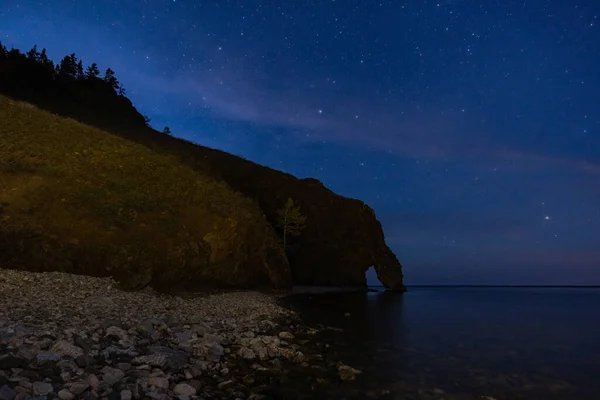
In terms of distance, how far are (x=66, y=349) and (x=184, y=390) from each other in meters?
3.00

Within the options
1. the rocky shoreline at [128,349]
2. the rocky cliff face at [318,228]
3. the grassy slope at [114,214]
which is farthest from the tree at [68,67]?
the rocky shoreline at [128,349]

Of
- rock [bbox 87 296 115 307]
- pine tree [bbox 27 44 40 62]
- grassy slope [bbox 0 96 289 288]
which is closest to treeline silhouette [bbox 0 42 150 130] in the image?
pine tree [bbox 27 44 40 62]

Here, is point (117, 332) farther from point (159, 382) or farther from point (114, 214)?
point (114, 214)

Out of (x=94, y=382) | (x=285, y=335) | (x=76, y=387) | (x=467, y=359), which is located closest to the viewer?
(x=76, y=387)

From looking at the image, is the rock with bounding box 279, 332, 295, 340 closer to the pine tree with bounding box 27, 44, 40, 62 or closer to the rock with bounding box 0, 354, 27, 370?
the rock with bounding box 0, 354, 27, 370

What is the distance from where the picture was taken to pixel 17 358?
7.20 meters

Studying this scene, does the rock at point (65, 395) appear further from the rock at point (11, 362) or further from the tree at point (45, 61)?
the tree at point (45, 61)

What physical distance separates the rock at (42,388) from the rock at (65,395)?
0.18 m

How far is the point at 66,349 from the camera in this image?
820 cm

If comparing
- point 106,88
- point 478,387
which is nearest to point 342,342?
point 478,387

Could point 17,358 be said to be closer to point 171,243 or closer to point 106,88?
point 171,243

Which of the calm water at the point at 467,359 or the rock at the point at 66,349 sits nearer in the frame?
the rock at the point at 66,349

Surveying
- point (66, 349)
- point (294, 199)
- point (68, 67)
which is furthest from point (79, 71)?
point (66, 349)

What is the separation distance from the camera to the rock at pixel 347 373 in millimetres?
10179
